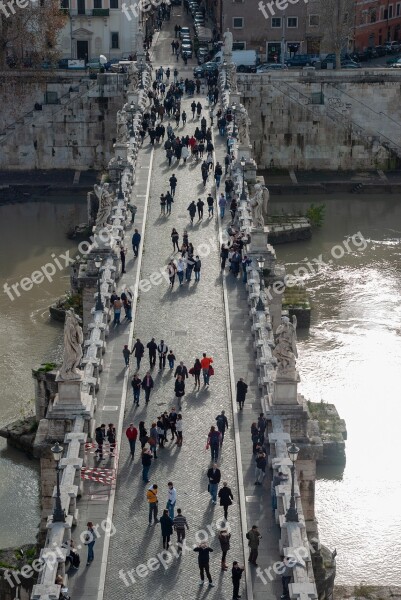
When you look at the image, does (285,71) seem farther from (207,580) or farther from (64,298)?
(207,580)

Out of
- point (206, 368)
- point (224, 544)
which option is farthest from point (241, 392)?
point (224, 544)

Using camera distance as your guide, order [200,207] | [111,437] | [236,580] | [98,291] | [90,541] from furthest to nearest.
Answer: [200,207], [98,291], [111,437], [90,541], [236,580]

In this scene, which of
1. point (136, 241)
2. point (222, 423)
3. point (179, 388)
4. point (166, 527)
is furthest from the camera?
point (136, 241)

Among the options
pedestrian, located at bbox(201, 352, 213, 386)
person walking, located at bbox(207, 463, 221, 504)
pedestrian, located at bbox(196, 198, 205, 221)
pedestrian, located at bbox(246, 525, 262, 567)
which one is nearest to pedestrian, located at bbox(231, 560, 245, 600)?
pedestrian, located at bbox(246, 525, 262, 567)

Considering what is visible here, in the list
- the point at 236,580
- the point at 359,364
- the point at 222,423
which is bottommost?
the point at 359,364

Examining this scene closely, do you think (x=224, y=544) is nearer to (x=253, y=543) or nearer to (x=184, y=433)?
(x=253, y=543)

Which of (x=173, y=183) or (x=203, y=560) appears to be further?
(x=173, y=183)

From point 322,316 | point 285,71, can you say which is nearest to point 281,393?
point 322,316

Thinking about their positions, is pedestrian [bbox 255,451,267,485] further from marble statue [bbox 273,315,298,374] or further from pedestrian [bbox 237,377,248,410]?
pedestrian [bbox 237,377,248,410]
